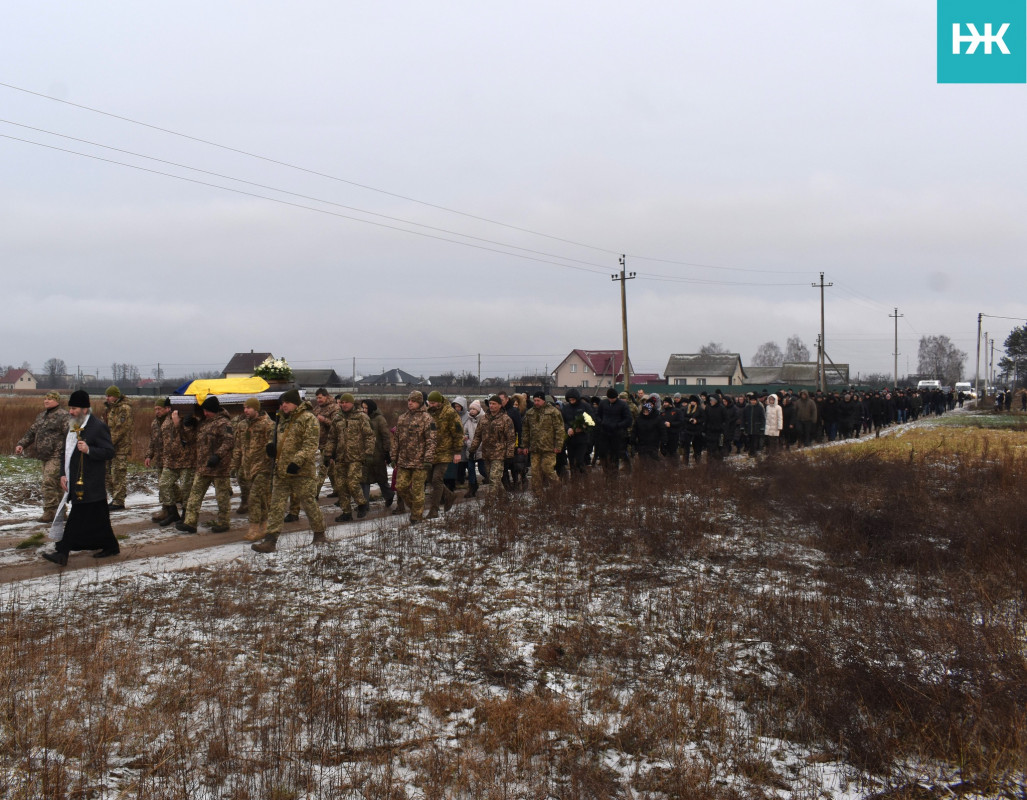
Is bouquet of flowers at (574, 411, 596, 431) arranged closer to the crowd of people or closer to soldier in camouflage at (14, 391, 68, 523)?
the crowd of people

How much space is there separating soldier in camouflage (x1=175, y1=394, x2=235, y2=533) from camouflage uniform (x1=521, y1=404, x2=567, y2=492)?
477 centimetres

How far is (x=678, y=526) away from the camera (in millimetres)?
10477

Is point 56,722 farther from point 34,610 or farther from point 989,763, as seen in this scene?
point 989,763

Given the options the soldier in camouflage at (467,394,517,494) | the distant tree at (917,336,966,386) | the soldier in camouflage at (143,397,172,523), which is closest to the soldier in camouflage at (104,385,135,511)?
the soldier in camouflage at (143,397,172,523)

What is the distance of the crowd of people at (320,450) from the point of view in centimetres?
918

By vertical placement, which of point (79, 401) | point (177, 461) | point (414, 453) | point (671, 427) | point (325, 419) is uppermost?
point (79, 401)

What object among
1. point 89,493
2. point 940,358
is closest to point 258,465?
point 89,493

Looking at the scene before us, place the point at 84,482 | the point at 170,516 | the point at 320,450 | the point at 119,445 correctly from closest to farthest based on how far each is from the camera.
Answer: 1. the point at 84,482
2. the point at 170,516
3. the point at 119,445
4. the point at 320,450

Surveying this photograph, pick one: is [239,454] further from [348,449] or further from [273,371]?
[273,371]

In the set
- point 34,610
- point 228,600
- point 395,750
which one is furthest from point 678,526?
point 34,610

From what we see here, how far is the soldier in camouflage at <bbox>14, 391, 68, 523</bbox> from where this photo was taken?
33.5 feet

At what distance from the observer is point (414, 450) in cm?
1050

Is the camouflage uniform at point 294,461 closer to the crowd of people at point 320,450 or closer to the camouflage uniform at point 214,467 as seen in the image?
the crowd of people at point 320,450

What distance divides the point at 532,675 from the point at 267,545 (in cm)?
451
